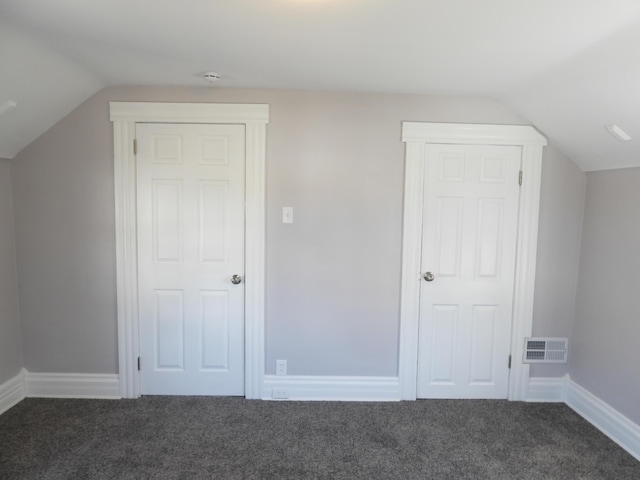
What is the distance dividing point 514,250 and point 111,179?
9.70 feet

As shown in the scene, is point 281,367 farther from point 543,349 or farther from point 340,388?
point 543,349

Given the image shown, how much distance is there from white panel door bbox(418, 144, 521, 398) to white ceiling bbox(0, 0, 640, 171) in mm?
464

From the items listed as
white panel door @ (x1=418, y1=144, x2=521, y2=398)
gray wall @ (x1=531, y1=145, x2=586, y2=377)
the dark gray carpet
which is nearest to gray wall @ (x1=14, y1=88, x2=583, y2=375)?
gray wall @ (x1=531, y1=145, x2=586, y2=377)

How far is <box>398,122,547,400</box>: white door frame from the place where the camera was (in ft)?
8.87

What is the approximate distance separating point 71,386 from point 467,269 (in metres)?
3.06

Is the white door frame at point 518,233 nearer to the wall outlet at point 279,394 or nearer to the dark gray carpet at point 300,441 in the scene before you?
the dark gray carpet at point 300,441

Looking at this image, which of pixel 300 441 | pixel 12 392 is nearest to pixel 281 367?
pixel 300 441

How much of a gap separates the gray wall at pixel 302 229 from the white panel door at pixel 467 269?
0.23 meters

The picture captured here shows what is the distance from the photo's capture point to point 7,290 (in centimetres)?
268

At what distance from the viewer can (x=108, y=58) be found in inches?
84.7

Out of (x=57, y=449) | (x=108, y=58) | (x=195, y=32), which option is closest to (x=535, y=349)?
(x=195, y=32)

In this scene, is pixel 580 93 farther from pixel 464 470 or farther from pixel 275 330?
pixel 275 330

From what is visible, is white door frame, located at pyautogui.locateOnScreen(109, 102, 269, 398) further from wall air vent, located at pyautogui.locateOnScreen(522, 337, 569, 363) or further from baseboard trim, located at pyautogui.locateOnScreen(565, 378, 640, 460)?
baseboard trim, located at pyautogui.locateOnScreen(565, 378, 640, 460)

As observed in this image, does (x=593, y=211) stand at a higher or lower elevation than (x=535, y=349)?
higher
